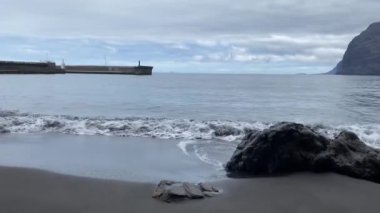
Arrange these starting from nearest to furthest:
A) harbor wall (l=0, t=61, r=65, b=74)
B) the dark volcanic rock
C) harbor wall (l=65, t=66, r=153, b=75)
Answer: the dark volcanic rock
harbor wall (l=0, t=61, r=65, b=74)
harbor wall (l=65, t=66, r=153, b=75)

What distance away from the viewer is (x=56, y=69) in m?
136

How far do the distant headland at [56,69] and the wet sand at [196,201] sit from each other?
11711 cm

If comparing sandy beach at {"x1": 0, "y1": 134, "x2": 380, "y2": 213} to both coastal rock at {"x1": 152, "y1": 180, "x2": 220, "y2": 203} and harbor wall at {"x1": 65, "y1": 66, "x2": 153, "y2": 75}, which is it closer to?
coastal rock at {"x1": 152, "y1": 180, "x2": 220, "y2": 203}

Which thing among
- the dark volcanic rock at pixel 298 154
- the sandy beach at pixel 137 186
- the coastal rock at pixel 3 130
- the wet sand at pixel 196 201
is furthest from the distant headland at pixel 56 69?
the dark volcanic rock at pixel 298 154

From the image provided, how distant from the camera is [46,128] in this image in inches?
712

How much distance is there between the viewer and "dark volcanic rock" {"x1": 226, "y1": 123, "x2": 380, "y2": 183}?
9836mm

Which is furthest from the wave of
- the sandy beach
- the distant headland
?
the distant headland

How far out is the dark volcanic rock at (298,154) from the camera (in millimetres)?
9836

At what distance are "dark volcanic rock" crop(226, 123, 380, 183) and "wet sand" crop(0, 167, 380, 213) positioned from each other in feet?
1.39

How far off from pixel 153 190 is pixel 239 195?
5.49 feet

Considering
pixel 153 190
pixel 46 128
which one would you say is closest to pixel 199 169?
pixel 153 190

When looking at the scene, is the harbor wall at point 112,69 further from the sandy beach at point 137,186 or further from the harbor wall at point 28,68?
the sandy beach at point 137,186

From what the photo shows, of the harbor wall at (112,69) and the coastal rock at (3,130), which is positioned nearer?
the coastal rock at (3,130)

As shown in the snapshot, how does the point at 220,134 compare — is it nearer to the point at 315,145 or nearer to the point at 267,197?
the point at 315,145
